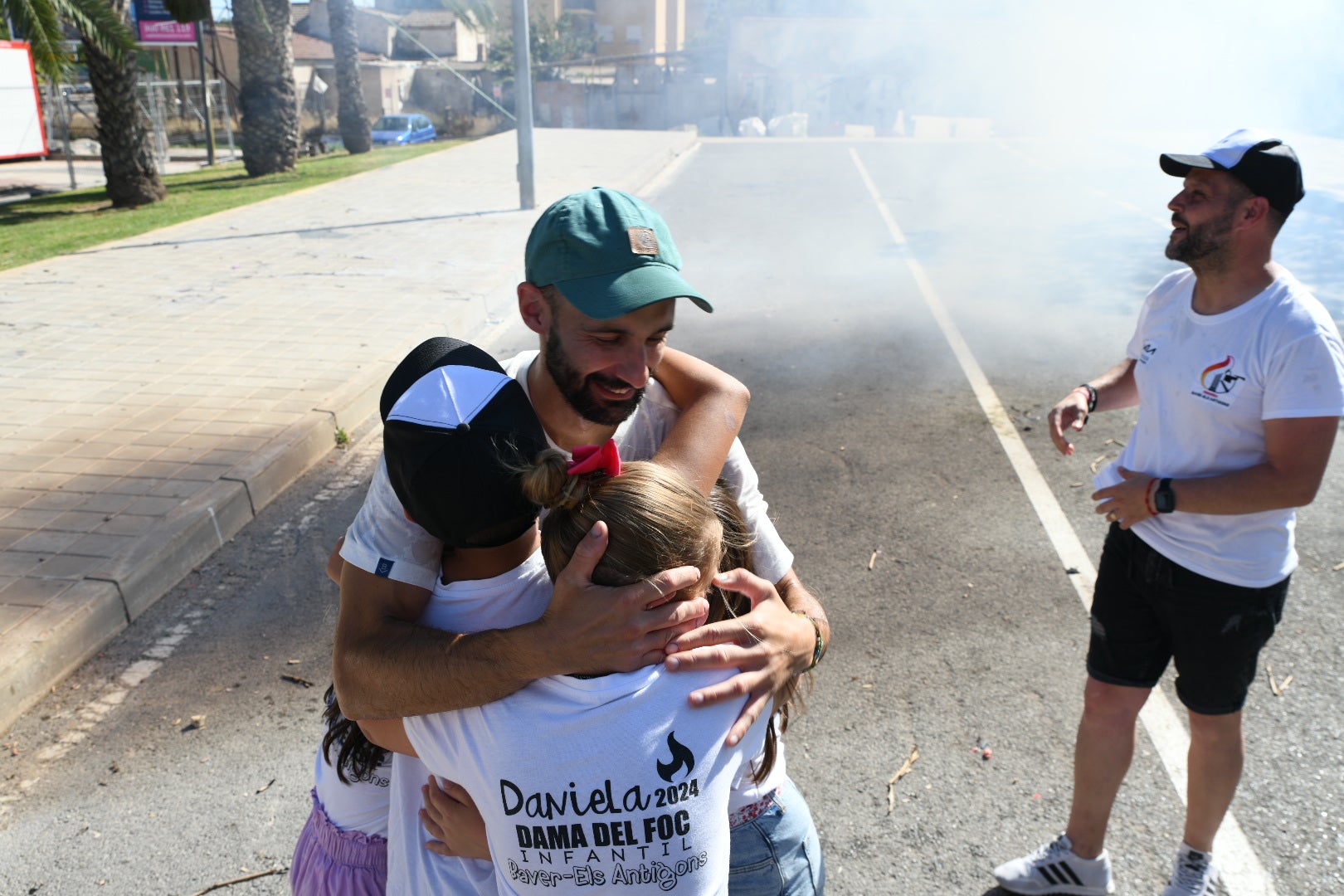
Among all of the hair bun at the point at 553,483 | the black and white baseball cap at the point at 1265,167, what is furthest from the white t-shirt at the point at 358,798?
the black and white baseball cap at the point at 1265,167

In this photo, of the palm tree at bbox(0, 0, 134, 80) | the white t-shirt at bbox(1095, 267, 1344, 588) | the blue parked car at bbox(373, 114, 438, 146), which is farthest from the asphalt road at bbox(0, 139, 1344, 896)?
the blue parked car at bbox(373, 114, 438, 146)

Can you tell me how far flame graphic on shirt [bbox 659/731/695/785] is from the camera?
141 centimetres

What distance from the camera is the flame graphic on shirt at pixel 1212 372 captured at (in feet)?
8.11

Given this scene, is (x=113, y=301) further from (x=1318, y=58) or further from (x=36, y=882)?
(x=1318, y=58)

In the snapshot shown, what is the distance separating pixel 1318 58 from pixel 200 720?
65.4ft

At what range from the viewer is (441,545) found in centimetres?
161

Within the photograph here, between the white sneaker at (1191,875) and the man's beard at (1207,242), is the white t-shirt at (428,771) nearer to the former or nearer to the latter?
the man's beard at (1207,242)

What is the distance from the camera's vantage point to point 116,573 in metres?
4.11

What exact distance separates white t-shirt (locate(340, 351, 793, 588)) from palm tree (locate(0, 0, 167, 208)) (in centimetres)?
1206

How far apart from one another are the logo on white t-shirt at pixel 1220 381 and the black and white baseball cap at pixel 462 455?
1.84 m

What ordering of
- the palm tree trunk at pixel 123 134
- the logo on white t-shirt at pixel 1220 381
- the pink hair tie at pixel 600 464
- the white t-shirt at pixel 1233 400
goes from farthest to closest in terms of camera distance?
the palm tree trunk at pixel 123 134
the logo on white t-shirt at pixel 1220 381
the white t-shirt at pixel 1233 400
the pink hair tie at pixel 600 464

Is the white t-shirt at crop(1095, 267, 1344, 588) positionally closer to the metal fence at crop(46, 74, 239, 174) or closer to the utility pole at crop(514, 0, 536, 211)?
the utility pole at crop(514, 0, 536, 211)

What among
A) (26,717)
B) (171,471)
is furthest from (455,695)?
(171,471)

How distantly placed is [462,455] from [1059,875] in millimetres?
2155
